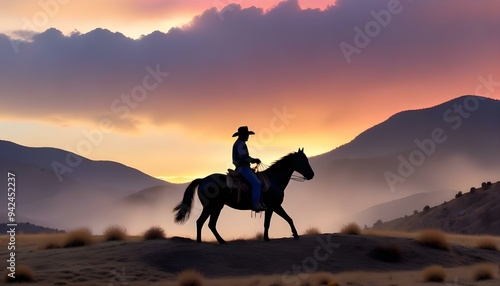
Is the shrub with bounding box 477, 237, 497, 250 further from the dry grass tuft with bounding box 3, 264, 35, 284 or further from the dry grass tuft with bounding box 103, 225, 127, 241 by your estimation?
the dry grass tuft with bounding box 3, 264, 35, 284

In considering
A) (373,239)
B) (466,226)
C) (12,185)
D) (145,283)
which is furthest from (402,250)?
(466,226)

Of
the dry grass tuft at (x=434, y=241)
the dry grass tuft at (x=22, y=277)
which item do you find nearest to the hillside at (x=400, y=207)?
the dry grass tuft at (x=434, y=241)

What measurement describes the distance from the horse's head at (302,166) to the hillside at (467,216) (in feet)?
134

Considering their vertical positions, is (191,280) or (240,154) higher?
(240,154)

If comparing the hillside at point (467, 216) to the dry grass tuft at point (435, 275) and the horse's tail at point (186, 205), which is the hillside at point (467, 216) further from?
the horse's tail at point (186, 205)

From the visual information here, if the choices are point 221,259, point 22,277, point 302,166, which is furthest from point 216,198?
point 22,277

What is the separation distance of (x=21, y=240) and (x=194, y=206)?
995 cm

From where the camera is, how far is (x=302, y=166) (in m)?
27.2

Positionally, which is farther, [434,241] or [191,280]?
[434,241]

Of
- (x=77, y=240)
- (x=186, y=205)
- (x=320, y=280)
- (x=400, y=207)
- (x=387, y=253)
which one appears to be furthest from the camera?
(x=400, y=207)

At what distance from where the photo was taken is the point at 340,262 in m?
25.5

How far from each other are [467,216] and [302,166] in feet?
150

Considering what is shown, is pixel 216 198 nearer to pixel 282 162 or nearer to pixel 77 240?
pixel 282 162

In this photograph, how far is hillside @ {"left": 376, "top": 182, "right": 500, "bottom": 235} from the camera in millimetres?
65375
